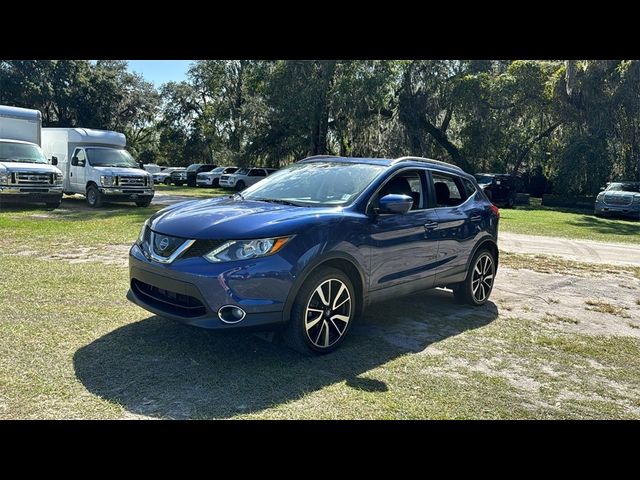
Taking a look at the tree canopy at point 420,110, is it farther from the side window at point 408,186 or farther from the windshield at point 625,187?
the side window at point 408,186

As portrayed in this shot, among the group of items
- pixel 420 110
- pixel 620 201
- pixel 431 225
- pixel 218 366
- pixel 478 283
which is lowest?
pixel 218 366

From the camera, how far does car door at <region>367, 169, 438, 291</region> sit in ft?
16.2

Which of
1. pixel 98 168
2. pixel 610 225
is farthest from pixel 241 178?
pixel 610 225

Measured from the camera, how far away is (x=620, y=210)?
21.5 meters

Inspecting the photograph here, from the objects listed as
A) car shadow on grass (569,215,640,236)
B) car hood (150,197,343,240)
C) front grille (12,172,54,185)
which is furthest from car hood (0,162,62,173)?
car shadow on grass (569,215,640,236)

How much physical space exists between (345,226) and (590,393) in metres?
2.31

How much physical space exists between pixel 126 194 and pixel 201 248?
14.5 metres

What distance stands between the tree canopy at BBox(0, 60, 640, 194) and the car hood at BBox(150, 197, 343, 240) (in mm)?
23313

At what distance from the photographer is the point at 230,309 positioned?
4.02 metres

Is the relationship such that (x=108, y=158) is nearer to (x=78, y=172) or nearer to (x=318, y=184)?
(x=78, y=172)

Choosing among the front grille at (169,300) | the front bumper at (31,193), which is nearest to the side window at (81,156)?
the front bumper at (31,193)
